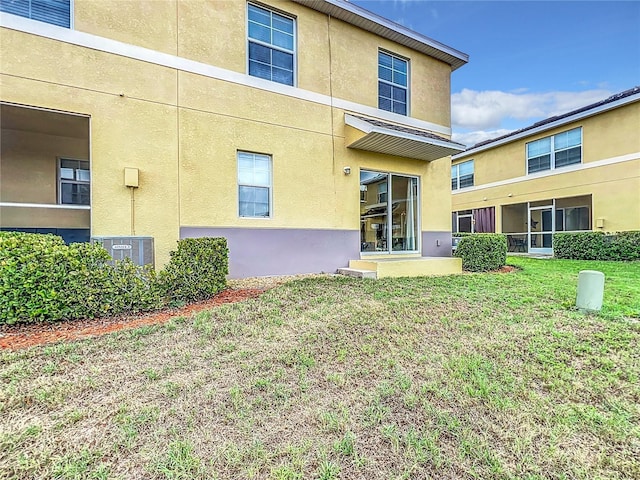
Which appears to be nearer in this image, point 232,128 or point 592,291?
point 592,291

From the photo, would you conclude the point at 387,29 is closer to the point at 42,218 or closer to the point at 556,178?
the point at 42,218

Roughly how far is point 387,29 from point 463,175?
1473 cm

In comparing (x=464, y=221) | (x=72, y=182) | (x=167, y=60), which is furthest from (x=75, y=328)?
(x=464, y=221)

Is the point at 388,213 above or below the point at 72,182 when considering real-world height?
below

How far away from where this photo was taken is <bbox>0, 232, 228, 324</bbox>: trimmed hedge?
4488mm

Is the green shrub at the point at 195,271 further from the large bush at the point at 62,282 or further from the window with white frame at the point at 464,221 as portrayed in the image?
the window with white frame at the point at 464,221

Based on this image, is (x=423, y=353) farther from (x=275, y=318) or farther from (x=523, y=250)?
(x=523, y=250)

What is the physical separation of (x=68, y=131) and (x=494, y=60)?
1841cm

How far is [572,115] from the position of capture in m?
15.0

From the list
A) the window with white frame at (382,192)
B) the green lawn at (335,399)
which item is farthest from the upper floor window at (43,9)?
the window with white frame at (382,192)

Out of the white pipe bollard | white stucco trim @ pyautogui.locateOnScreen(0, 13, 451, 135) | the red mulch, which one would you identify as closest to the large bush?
the red mulch

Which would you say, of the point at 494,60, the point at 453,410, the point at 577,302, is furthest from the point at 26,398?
the point at 494,60

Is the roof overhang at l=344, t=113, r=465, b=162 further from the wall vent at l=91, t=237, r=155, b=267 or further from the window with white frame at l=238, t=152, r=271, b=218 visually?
the wall vent at l=91, t=237, r=155, b=267

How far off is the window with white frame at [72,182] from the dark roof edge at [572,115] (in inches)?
514
